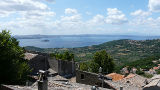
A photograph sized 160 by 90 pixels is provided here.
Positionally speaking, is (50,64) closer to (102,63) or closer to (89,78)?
(89,78)

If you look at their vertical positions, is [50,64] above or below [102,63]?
above

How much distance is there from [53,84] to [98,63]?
30.2 m

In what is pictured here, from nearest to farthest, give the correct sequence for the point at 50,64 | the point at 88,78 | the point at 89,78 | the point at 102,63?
the point at 89,78
the point at 88,78
the point at 50,64
the point at 102,63

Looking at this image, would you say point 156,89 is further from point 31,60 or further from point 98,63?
point 98,63

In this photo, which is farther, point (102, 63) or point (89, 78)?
point (102, 63)

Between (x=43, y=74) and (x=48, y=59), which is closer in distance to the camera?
(x=43, y=74)

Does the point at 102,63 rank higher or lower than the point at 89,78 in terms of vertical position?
lower

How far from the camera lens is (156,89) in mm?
10812

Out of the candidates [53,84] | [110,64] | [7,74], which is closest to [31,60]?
[7,74]

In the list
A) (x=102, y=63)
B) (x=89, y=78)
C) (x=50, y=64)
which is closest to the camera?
(x=89, y=78)

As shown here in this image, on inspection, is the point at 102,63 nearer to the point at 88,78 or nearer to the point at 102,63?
the point at 102,63

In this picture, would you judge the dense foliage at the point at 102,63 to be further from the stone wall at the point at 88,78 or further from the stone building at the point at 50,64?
the stone wall at the point at 88,78

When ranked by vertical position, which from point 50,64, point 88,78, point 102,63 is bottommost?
point 102,63

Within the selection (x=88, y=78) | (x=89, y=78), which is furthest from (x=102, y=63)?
(x=89, y=78)
